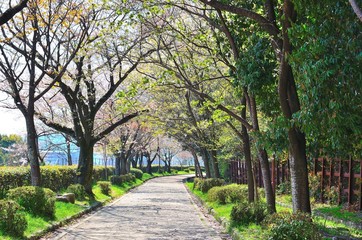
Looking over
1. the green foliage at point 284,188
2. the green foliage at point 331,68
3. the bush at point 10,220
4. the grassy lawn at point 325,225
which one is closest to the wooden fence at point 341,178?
the grassy lawn at point 325,225

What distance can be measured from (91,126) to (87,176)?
2587mm

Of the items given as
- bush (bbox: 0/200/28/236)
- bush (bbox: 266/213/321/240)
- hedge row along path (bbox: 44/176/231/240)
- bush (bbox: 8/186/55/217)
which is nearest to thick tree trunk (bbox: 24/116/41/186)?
hedge row along path (bbox: 44/176/231/240)

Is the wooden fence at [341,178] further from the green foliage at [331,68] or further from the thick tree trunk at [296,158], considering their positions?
the green foliage at [331,68]

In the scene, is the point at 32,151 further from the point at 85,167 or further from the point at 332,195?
the point at 332,195

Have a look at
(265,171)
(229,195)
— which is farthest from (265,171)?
(229,195)

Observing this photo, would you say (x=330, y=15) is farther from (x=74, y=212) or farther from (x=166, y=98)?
(x=166, y=98)

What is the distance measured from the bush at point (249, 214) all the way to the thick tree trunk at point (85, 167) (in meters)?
12.0

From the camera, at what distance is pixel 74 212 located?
16281 millimetres

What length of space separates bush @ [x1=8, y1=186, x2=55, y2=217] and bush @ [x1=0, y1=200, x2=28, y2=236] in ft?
8.40

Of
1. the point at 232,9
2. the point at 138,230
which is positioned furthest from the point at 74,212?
the point at 232,9

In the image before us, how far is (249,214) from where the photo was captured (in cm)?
1279

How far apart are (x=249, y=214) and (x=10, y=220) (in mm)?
6204

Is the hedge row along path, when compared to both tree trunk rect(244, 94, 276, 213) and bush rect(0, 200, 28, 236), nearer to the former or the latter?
bush rect(0, 200, 28, 236)

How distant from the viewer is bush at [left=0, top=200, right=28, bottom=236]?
10.1m
